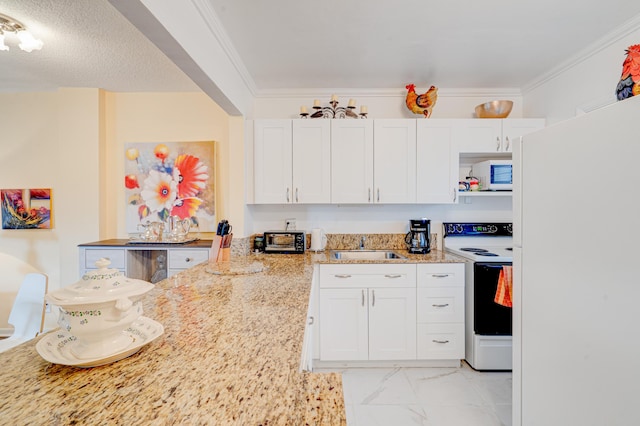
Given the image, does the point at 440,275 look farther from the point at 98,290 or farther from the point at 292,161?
the point at 98,290

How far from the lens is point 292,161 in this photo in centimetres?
271

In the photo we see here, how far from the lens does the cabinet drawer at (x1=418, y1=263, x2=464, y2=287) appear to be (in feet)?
7.98

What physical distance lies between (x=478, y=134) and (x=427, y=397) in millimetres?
2198

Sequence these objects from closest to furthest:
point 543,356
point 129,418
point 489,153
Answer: point 129,418, point 543,356, point 489,153

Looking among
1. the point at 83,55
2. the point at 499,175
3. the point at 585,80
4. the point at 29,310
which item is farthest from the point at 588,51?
the point at 29,310

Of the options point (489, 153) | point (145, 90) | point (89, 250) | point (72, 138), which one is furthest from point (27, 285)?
point (489, 153)

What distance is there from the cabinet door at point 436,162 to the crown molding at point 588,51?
0.89 meters

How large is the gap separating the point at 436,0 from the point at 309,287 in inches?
67.4

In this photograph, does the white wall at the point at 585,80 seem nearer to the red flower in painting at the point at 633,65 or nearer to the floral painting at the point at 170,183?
the red flower in painting at the point at 633,65

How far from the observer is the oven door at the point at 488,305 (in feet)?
7.53

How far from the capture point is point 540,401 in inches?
51.7

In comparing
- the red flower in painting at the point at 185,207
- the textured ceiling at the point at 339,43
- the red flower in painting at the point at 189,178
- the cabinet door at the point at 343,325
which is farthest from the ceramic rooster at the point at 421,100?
the red flower in painting at the point at 185,207

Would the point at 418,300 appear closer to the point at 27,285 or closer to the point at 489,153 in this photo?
the point at 489,153

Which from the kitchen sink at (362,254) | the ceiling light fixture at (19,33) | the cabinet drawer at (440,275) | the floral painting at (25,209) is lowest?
the cabinet drawer at (440,275)
